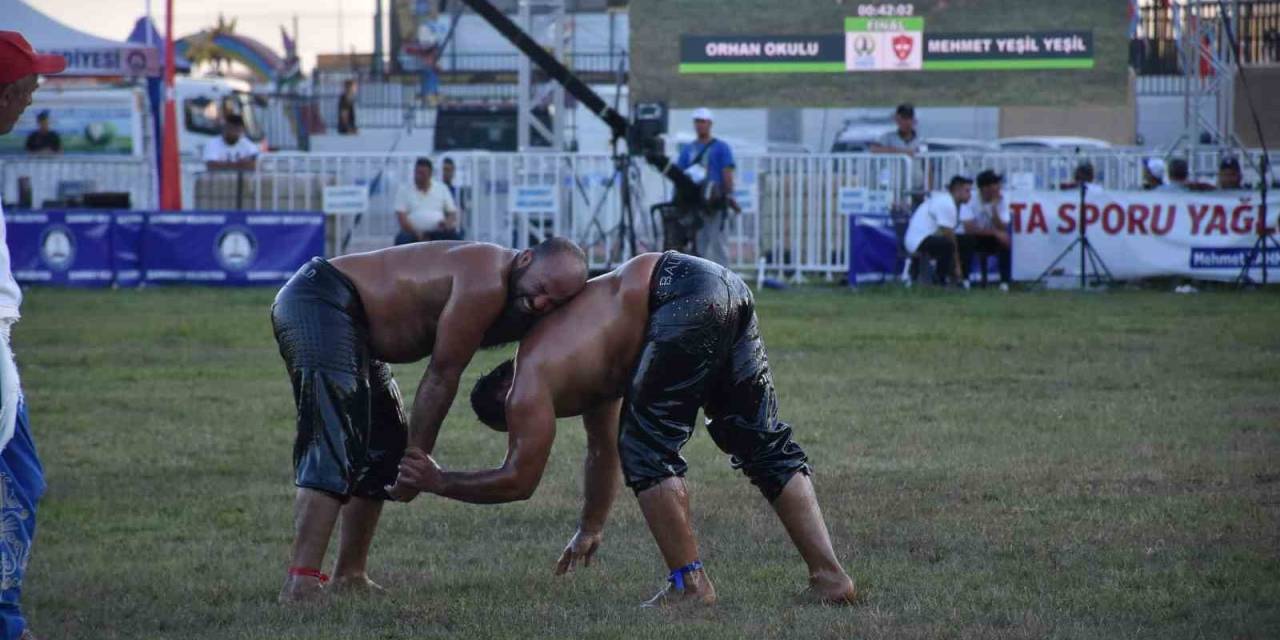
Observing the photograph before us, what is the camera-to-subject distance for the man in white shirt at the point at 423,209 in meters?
19.5

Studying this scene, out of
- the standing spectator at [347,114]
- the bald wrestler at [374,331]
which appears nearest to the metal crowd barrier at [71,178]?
the standing spectator at [347,114]

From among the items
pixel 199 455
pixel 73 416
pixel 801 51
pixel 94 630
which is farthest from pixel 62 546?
pixel 801 51

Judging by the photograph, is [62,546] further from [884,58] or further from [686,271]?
[884,58]

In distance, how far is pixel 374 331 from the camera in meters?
5.95

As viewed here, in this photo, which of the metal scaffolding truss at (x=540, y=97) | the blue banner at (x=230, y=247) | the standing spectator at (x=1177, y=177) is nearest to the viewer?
the standing spectator at (x=1177, y=177)

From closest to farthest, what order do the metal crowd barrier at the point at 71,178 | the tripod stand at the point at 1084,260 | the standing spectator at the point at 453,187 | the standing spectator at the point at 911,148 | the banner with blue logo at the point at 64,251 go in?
the tripod stand at the point at 1084,260, the standing spectator at the point at 911,148, the banner with blue logo at the point at 64,251, the standing spectator at the point at 453,187, the metal crowd barrier at the point at 71,178

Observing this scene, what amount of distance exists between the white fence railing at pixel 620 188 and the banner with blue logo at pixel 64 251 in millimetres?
2016

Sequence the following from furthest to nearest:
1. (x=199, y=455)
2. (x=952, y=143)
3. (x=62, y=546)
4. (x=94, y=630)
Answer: (x=952, y=143) < (x=199, y=455) < (x=62, y=546) < (x=94, y=630)

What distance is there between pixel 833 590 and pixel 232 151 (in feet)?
58.6

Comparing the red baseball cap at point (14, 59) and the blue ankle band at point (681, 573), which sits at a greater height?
the red baseball cap at point (14, 59)

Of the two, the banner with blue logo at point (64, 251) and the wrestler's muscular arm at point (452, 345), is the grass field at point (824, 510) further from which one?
the banner with blue logo at point (64, 251)

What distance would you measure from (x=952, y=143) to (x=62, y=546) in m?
22.3

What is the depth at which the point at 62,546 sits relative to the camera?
277 inches

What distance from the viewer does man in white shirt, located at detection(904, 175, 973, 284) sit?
61.1ft
